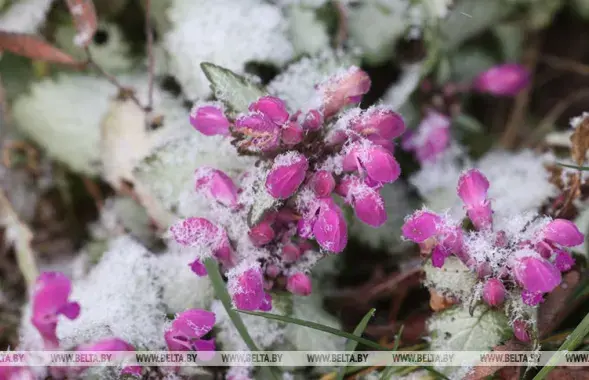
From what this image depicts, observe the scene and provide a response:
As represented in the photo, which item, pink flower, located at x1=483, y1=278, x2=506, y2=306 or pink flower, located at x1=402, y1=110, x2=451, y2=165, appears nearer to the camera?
pink flower, located at x1=483, y1=278, x2=506, y2=306

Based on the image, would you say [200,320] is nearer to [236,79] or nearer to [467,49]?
[236,79]

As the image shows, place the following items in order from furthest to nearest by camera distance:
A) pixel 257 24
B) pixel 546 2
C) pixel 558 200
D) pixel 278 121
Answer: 1. pixel 546 2
2. pixel 257 24
3. pixel 558 200
4. pixel 278 121

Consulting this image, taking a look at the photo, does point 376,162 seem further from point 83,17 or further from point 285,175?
point 83,17

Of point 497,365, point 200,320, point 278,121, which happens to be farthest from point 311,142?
point 497,365

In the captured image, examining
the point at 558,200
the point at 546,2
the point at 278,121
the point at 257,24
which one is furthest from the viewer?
the point at 546,2

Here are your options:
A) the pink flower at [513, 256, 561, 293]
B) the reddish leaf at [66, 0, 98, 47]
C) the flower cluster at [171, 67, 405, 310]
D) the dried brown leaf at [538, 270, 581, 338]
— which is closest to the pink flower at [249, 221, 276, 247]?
the flower cluster at [171, 67, 405, 310]

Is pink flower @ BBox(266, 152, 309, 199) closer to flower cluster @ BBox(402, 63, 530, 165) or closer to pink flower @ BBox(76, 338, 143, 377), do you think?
pink flower @ BBox(76, 338, 143, 377)

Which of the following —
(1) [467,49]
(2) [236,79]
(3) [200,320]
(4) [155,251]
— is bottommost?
(4) [155,251]

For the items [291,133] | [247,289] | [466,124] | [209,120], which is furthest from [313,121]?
[466,124]
